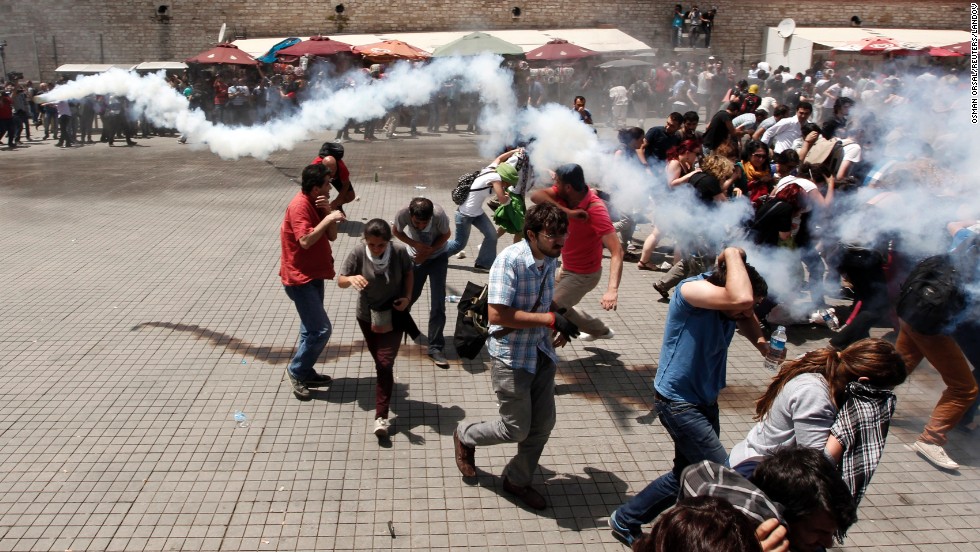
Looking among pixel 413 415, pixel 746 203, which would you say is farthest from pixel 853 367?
pixel 746 203

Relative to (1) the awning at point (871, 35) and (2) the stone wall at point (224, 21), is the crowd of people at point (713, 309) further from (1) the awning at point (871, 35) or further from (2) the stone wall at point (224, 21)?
(2) the stone wall at point (224, 21)

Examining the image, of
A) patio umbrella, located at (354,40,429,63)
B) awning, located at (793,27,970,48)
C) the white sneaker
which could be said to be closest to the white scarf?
the white sneaker

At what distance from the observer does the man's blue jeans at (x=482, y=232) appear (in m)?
8.18

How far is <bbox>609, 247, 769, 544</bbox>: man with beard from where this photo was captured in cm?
366

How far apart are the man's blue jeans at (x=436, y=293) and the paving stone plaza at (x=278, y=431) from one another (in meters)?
0.21

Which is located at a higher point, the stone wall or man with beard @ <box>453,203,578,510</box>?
the stone wall

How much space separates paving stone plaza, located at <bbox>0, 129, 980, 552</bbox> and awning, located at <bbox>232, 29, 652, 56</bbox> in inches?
832

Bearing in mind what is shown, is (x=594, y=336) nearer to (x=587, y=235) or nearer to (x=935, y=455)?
(x=587, y=235)

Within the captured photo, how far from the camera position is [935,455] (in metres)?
4.97

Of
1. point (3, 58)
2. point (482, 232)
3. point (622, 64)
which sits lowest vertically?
point (482, 232)

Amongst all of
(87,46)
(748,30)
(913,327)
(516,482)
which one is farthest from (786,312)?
(87,46)

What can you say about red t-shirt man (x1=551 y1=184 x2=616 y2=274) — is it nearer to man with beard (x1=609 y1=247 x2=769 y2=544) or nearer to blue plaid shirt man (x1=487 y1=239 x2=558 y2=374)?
blue plaid shirt man (x1=487 y1=239 x2=558 y2=374)

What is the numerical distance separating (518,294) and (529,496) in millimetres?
1194

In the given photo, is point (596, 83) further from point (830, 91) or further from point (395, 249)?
point (395, 249)
